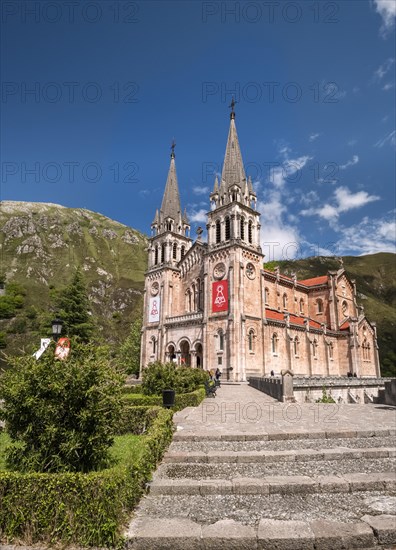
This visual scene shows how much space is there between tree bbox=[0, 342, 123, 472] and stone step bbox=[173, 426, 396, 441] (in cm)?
475

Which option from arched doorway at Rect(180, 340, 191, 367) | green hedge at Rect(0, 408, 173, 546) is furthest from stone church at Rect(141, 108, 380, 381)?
green hedge at Rect(0, 408, 173, 546)

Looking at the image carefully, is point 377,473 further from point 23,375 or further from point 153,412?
point 23,375

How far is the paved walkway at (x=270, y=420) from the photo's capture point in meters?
11.3

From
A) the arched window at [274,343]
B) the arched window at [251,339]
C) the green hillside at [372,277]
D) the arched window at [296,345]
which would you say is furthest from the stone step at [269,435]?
the green hillside at [372,277]

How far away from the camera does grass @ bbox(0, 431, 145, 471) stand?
7086 mm

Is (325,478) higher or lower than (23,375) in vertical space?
lower

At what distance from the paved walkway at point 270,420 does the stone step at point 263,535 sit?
5407 millimetres

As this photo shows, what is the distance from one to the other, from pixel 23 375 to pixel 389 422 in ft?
43.1

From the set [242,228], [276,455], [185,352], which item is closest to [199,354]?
[185,352]

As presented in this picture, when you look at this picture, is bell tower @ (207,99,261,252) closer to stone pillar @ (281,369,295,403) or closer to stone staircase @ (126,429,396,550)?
stone pillar @ (281,369,295,403)

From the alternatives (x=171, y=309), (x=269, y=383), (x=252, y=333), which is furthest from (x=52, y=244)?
(x=269, y=383)

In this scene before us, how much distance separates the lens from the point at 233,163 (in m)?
44.5

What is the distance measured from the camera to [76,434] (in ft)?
20.1

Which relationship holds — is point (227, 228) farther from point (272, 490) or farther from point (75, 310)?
point (272, 490)
